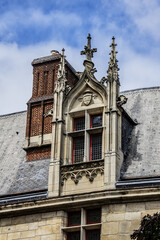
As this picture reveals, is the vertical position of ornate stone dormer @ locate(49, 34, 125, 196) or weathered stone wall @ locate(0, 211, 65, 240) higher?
ornate stone dormer @ locate(49, 34, 125, 196)

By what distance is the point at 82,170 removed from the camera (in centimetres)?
2205

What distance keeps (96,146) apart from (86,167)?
96 cm

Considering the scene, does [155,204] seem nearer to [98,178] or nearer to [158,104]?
[98,178]

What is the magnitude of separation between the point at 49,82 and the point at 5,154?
10.8ft

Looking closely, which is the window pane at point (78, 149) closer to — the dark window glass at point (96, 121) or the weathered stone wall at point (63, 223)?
the dark window glass at point (96, 121)

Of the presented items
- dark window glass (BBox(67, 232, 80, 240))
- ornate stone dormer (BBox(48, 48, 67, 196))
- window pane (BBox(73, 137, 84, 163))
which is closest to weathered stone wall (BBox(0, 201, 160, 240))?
dark window glass (BBox(67, 232, 80, 240))

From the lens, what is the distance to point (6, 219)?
22.7 meters

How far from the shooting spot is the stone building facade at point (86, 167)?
21.0m

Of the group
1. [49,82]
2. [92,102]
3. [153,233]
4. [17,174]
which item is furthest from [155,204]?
[49,82]

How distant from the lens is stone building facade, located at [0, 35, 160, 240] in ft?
68.7

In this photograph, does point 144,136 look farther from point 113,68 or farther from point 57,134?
point 57,134

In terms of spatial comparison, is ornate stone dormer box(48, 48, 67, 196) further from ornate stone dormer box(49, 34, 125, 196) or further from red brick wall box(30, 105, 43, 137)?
red brick wall box(30, 105, 43, 137)

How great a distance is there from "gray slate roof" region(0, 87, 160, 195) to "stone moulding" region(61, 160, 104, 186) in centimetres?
83

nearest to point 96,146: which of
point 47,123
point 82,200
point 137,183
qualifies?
point 82,200
